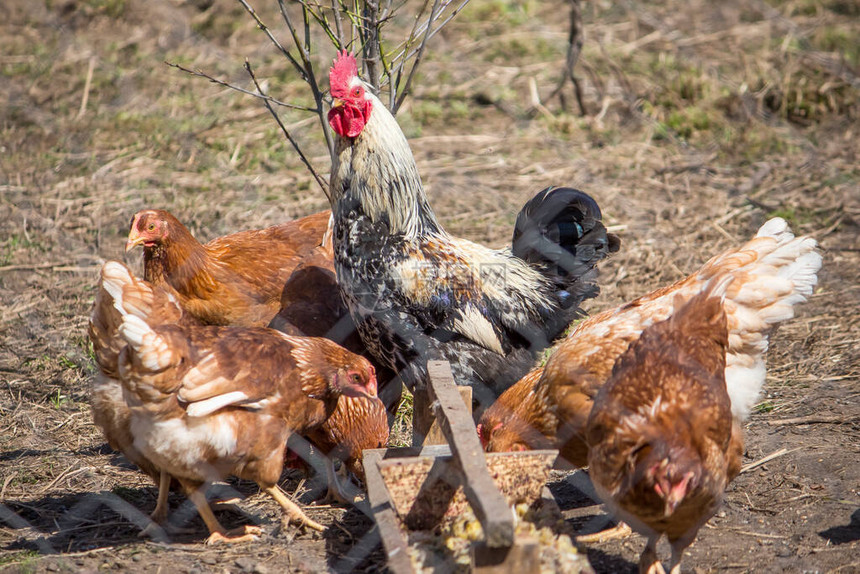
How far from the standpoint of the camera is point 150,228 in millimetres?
3424

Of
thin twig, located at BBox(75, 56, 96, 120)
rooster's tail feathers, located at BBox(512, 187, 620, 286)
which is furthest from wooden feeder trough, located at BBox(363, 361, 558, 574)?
thin twig, located at BBox(75, 56, 96, 120)

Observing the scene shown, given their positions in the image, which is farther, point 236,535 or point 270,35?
point 270,35

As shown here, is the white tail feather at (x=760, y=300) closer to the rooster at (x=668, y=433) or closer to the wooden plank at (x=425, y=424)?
the rooster at (x=668, y=433)

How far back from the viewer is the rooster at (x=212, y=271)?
3.47 metres

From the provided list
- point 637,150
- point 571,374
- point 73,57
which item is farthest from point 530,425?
point 73,57

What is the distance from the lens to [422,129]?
676 centimetres

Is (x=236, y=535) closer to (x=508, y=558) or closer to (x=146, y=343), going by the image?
(x=146, y=343)

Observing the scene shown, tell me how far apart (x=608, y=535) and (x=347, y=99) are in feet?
6.44

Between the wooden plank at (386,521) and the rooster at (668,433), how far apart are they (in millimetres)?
643

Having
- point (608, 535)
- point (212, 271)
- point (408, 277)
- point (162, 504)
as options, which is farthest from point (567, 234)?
point (162, 504)

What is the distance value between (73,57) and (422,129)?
12.2ft

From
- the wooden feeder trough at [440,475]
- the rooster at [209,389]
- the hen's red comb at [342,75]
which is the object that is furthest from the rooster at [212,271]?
the wooden feeder trough at [440,475]

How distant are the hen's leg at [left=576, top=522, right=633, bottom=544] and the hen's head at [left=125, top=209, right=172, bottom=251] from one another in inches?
84.2

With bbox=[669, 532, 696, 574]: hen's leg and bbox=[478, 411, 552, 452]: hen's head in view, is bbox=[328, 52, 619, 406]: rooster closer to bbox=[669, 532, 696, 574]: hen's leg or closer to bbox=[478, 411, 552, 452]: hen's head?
bbox=[478, 411, 552, 452]: hen's head
